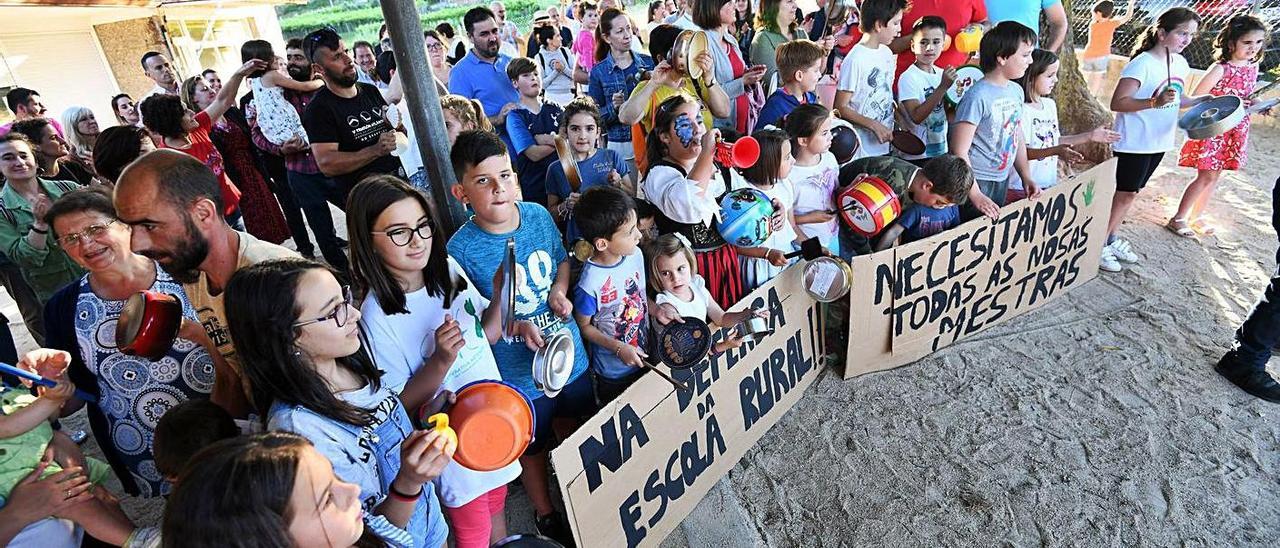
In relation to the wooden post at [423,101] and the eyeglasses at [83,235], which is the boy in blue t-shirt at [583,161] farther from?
the eyeglasses at [83,235]

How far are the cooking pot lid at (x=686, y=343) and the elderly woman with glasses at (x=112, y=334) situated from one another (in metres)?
1.53

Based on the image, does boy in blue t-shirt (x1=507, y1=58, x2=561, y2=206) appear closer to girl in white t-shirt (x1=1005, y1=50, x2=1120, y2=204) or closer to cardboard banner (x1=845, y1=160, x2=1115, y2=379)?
cardboard banner (x1=845, y1=160, x2=1115, y2=379)

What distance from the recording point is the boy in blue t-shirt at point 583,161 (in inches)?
141

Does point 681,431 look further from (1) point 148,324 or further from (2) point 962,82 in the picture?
(2) point 962,82

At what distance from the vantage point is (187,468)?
3.63ft

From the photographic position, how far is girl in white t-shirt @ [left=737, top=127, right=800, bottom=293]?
2.97 metres

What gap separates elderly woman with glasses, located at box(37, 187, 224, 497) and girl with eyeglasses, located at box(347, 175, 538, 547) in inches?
22.9

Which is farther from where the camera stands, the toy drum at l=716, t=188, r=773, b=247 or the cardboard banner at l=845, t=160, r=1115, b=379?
the cardboard banner at l=845, t=160, r=1115, b=379

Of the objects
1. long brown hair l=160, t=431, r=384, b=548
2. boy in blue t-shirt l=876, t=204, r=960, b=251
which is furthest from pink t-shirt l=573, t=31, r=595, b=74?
long brown hair l=160, t=431, r=384, b=548

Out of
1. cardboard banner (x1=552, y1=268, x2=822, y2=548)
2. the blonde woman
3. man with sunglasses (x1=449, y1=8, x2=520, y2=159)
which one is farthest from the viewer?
the blonde woman

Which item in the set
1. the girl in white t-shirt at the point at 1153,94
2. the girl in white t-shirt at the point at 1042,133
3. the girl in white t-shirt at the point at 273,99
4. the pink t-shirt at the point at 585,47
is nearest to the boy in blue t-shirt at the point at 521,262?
the girl in white t-shirt at the point at 273,99

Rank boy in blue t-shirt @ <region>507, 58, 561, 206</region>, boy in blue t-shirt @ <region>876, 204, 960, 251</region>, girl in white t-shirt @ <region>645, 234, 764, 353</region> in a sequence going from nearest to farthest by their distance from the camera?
1. girl in white t-shirt @ <region>645, 234, 764, 353</region>
2. boy in blue t-shirt @ <region>876, 204, 960, 251</region>
3. boy in blue t-shirt @ <region>507, 58, 561, 206</region>

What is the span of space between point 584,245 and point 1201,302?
14.3ft

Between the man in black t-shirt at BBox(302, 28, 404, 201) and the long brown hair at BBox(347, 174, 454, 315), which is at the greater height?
the man in black t-shirt at BBox(302, 28, 404, 201)
